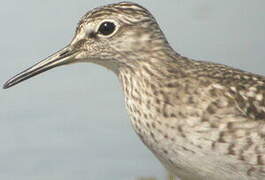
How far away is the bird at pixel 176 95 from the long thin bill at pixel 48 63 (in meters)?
0.02

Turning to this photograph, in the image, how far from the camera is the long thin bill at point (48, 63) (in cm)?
1178

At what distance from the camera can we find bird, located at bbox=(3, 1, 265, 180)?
33.9 ft

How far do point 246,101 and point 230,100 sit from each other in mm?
326

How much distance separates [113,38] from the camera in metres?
11.6

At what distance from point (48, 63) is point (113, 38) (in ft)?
4.62

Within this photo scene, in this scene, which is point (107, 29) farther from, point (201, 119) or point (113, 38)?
point (201, 119)

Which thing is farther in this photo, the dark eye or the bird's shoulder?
the dark eye

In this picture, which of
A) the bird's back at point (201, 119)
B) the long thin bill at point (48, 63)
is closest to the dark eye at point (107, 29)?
the long thin bill at point (48, 63)

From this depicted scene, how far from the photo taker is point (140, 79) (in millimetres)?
11289

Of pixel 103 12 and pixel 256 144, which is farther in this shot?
pixel 103 12

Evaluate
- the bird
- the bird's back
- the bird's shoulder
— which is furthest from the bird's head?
the bird's shoulder

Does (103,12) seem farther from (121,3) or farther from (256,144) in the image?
(256,144)

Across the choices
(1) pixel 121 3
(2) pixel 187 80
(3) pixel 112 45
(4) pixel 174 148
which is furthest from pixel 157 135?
(1) pixel 121 3

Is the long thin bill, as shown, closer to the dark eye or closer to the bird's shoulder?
the dark eye
